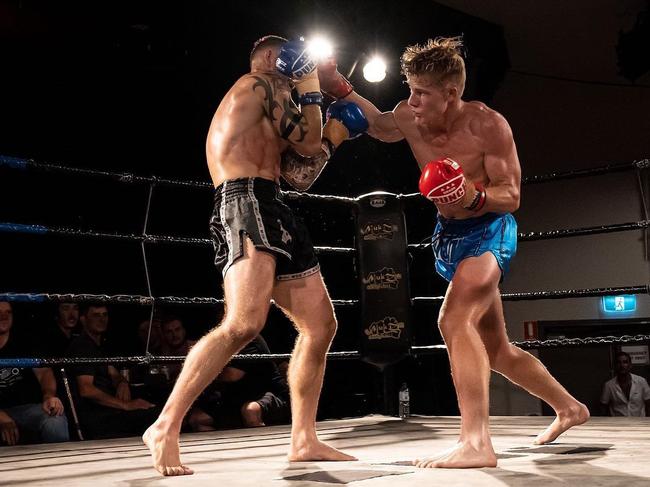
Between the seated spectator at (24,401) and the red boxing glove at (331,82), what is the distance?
1.67 meters

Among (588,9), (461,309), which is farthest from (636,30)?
(461,309)

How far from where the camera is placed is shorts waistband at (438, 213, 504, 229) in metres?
2.04

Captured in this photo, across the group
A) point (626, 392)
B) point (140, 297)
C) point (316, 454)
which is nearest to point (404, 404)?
point (140, 297)

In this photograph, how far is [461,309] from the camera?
1.91 meters

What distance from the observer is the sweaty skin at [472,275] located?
1.80 metres

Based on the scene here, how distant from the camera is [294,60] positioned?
Answer: 2.01 meters

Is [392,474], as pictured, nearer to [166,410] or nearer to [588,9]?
[166,410]

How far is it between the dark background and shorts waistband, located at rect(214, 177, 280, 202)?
1.91 metres

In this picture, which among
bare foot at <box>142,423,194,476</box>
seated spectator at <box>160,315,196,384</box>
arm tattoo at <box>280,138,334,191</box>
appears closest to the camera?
bare foot at <box>142,423,194,476</box>

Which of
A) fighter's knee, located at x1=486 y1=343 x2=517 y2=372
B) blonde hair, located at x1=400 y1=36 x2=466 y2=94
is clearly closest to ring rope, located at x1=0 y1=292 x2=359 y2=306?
fighter's knee, located at x1=486 y1=343 x2=517 y2=372

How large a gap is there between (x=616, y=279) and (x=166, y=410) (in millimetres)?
5519

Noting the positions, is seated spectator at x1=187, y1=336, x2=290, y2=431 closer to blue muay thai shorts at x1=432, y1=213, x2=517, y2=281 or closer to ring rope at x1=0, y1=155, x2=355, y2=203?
ring rope at x1=0, y1=155, x2=355, y2=203

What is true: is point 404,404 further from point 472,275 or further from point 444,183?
point 444,183

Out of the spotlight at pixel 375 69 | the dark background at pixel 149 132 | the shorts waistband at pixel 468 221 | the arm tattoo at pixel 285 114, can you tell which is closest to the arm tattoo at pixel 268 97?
the arm tattoo at pixel 285 114
